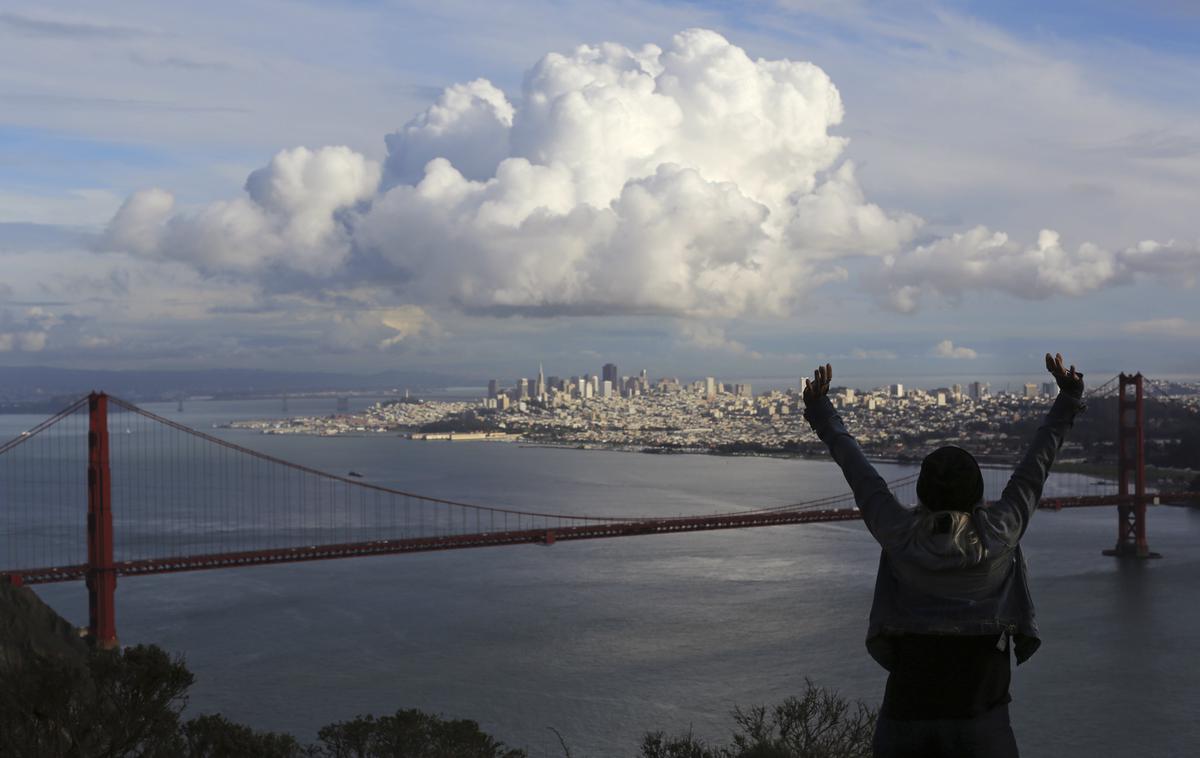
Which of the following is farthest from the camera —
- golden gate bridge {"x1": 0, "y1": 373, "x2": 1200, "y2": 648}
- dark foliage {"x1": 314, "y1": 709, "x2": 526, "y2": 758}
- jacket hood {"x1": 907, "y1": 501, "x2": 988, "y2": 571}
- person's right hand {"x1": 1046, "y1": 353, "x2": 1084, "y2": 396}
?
golden gate bridge {"x1": 0, "y1": 373, "x2": 1200, "y2": 648}

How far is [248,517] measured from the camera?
3058cm

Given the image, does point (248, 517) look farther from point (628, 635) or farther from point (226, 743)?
point (226, 743)

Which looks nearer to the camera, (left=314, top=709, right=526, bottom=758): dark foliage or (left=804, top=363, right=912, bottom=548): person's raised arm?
(left=804, top=363, right=912, bottom=548): person's raised arm

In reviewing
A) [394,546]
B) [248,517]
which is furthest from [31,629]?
[248,517]

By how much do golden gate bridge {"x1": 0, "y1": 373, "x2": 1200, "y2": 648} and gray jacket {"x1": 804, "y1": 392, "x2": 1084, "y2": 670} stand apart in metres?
14.5

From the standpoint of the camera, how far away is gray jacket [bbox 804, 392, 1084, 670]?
40.0 inches

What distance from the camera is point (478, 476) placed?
46.2 m

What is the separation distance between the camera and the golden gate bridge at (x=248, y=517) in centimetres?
1591

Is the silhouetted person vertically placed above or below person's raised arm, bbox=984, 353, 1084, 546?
below

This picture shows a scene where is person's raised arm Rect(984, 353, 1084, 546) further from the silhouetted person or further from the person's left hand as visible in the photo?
the person's left hand

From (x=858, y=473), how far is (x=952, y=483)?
0.08 m

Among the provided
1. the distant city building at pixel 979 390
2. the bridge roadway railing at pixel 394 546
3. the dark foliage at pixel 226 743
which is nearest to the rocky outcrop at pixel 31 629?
the bridge roadway railing at pixel 394 546

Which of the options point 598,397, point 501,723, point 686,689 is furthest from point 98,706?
point 598,397

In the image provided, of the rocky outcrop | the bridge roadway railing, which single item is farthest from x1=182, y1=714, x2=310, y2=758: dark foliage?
the bridge roadway railing
